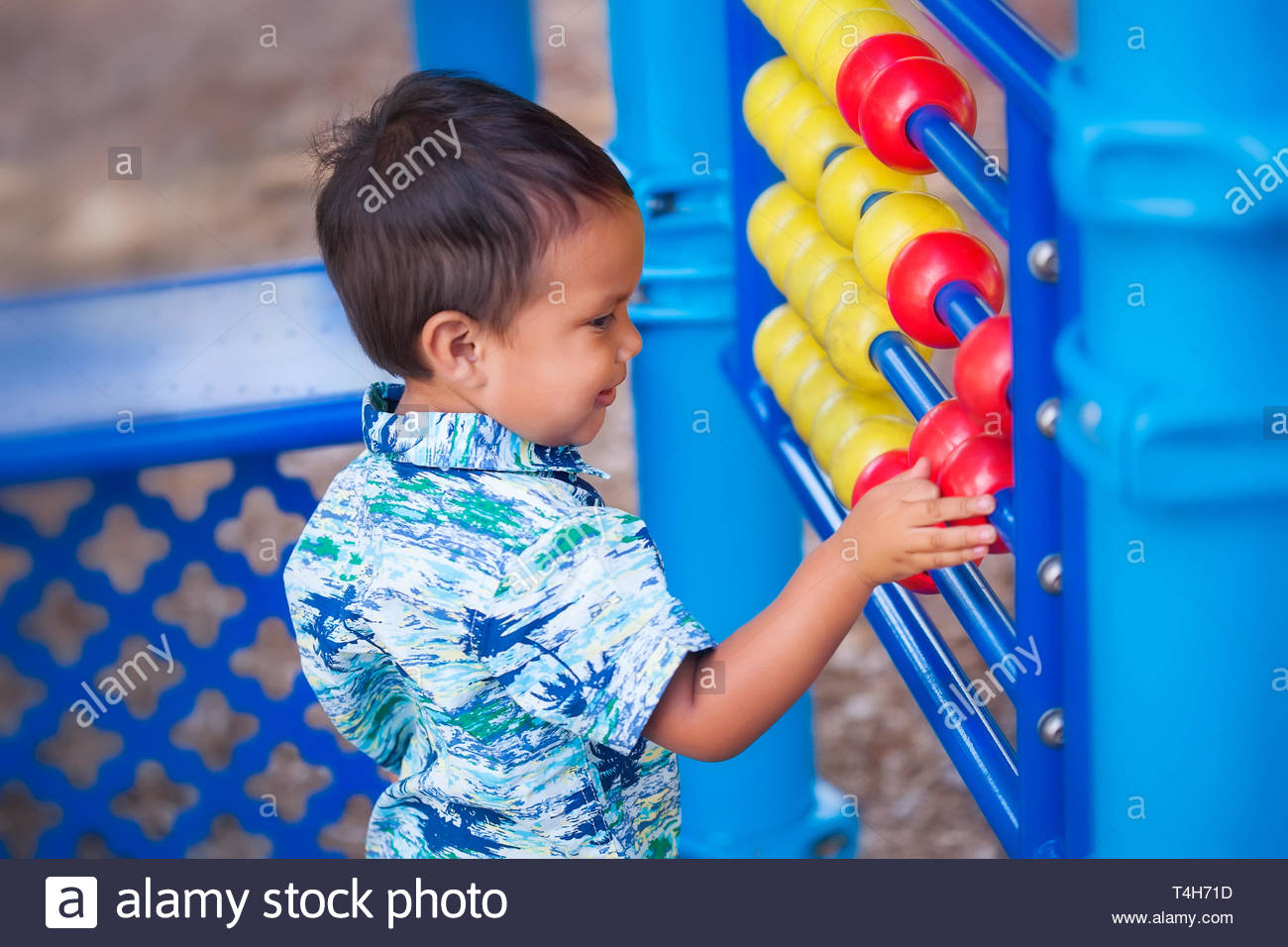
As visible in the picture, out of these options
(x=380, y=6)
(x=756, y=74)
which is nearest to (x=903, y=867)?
(x=756, y=74)

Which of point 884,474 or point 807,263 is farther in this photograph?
point 807,263

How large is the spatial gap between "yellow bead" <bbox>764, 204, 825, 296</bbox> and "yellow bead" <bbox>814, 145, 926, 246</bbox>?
0.09m

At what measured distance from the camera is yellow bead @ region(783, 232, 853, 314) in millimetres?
1260

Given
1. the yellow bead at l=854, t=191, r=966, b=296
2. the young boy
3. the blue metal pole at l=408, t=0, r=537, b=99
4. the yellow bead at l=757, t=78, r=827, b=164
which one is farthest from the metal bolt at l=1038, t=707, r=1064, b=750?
the blue metal pole at l=408, t=0, r=537, b=99

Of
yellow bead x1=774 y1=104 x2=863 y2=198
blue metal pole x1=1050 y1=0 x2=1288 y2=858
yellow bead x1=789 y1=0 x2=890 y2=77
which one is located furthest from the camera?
yellow bead x1=774 y1=104 x2=863 y2=198

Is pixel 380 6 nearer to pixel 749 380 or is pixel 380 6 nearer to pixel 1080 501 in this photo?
pixel 749 380

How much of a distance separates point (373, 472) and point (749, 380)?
0.55m

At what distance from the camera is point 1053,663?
2.80ft

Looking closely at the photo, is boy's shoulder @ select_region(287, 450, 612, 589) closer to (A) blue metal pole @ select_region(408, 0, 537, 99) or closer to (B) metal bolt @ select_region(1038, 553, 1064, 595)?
(B) metal bolt @ select_region(1038, 553, 1064, 595)

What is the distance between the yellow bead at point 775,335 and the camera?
4.41 feet

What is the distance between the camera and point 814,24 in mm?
1133

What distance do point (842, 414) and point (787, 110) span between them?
258 mm

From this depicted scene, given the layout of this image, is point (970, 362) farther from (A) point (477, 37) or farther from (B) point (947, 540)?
(A) point (477, 37)

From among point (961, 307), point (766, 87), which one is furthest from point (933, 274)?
point (766, 87)
